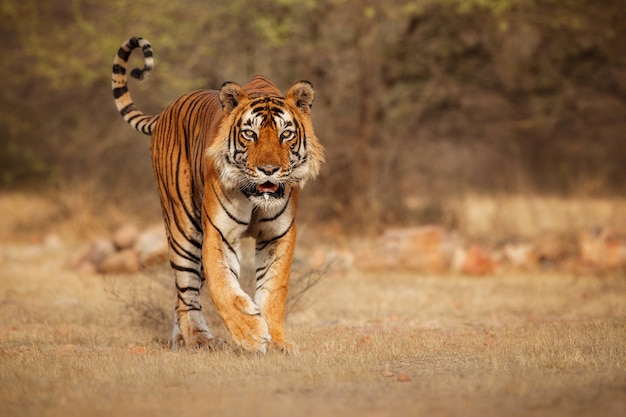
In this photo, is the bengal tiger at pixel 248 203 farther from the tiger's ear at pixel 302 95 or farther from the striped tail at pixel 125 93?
the striped tail at pixel 125 93

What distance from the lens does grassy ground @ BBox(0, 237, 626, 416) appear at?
5117 mm

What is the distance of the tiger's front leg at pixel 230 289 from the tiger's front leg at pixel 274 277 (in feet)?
0.50

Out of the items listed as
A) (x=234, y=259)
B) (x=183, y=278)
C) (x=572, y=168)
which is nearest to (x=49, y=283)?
(x=183, y=278)

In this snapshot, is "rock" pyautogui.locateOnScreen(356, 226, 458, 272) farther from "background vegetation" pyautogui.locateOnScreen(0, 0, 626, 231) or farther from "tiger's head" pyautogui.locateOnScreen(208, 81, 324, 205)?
"tiger's head" pyautogui.locateOnScreen(208, 81, 324, 205)

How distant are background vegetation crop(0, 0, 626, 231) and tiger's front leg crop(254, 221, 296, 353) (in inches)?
305

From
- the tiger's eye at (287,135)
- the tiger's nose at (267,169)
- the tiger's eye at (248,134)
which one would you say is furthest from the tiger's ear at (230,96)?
the tiger's nose at (267,169)

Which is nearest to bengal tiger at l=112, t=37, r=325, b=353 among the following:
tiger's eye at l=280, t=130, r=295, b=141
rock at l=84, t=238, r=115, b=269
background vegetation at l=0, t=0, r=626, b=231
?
tiger's eye at l=280, t=130, r=295, b=141

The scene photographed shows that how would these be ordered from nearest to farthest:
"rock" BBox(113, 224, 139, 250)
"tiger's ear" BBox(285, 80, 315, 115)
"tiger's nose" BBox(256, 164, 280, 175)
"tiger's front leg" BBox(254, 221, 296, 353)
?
"tiger's nose" BBox(256, 164, 280, 175)
"tiger's front leg" BBox(254, 221, 296, 353)
"tiger's ear" BBox(285, 80, 315, 115)
"rock" BBox(113, 224, 139, 250)

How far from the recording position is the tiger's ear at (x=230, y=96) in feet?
22.5

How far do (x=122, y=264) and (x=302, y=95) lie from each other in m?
6.26

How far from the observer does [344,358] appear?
654 centimetres

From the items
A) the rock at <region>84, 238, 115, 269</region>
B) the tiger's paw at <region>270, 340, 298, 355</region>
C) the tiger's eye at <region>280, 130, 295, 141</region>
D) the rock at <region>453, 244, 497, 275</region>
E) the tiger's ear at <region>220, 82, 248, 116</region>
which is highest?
the tiger's ear at <region>220, 82, 248, 116</region>

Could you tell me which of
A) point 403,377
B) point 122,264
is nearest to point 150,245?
point 122,264

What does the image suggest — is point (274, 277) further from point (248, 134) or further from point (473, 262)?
point (473, 262)
